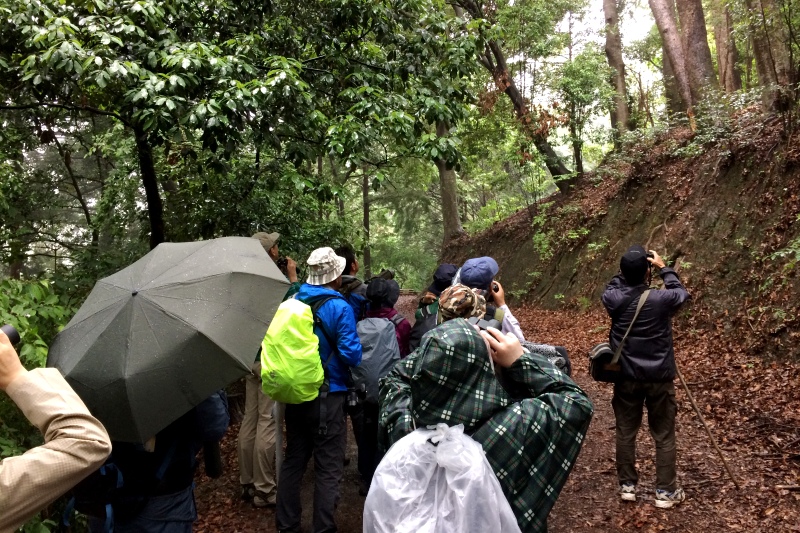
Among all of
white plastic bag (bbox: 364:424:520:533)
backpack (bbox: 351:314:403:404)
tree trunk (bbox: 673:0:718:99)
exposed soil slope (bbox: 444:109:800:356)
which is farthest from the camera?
tree trunk (bbox: 673:0:718:99)

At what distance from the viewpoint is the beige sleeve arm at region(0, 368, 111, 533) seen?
1.52 m

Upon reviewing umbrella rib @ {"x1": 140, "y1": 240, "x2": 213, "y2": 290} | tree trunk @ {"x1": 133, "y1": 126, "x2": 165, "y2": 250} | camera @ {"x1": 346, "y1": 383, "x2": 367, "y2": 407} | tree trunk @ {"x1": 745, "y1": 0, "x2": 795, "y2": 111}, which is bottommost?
camera @ {"x1": 346, "y1": 383, "x2": 367, "y2": 407}

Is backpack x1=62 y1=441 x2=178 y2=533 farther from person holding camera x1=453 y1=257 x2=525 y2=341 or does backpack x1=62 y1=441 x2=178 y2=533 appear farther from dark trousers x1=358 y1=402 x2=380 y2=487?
dark trousers x1=358 y1=402 x2=380 y2=487

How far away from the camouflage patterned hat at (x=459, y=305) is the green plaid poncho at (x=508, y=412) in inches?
16.2

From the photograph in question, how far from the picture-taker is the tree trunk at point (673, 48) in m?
13.0

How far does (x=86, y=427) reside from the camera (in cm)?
164

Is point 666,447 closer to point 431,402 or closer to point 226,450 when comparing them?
point 431,402

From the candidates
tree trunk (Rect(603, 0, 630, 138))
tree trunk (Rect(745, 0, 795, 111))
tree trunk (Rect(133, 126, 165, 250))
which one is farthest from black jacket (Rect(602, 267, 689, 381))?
tree trunk (Rect(603, 0, 630, 138))

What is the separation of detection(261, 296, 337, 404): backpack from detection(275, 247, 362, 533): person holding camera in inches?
9.8

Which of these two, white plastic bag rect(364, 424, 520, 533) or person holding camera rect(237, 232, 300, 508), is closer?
white plastic bag rect(364, 424, 520, 533)

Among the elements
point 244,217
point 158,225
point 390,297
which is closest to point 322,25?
point 244,217

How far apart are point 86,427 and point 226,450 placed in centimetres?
579

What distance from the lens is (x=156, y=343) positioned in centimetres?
247

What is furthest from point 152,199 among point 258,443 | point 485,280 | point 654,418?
point 654,418
